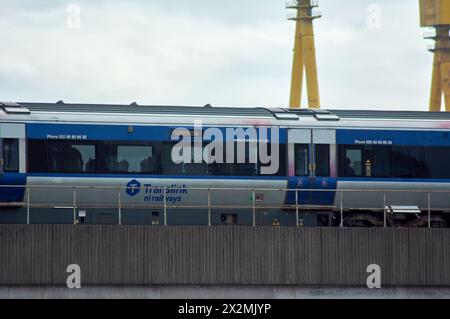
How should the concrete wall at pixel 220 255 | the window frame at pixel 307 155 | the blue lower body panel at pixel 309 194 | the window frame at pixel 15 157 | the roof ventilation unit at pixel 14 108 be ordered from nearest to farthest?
the concrete wall at pixel 220 255 → the window frame at pixel 15 157 → the roof ventilation unit at pixel 14 108 → the blue lower body panel at pixel 309 194 → the window frame at pixel 307 155

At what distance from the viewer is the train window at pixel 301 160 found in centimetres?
3853

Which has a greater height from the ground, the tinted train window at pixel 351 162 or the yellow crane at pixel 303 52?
the yellow crane at pixel 303 52

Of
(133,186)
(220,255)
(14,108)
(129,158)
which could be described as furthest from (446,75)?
(220,255)

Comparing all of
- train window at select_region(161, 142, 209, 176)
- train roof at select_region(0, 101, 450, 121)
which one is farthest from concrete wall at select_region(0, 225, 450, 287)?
train roof at select_region(0, 101, 450, 121)

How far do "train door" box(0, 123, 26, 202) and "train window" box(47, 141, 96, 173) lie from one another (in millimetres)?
871

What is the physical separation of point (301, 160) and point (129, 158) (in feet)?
17.9

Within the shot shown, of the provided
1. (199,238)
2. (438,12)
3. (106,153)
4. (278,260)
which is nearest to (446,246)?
(278,260)

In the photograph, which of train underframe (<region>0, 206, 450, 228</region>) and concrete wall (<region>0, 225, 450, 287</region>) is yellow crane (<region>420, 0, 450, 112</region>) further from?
concrete wall (<region>0, 225, 450, 287</region>)

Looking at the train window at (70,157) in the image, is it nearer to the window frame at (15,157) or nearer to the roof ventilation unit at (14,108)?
the window frame at (15,157)

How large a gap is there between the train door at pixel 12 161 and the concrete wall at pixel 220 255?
7.76 m

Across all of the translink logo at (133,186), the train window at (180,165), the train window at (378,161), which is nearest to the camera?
the translink logo at (133,186)

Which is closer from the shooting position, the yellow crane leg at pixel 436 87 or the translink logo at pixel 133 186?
the translink logo at pixel 133 186

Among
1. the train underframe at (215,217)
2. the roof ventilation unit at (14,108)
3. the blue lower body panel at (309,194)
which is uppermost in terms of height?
the roof ventilation unit at (14,108)

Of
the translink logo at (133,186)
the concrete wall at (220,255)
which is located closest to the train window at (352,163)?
the translink logo at (133,186)
